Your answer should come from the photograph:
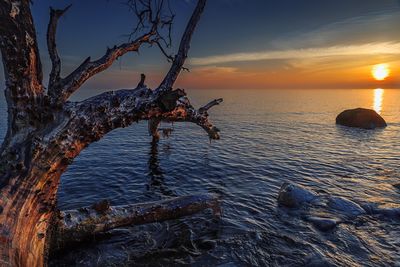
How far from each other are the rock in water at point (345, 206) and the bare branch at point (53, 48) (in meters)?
12.9

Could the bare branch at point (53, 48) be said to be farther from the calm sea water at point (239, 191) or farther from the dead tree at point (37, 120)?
the calm sea water at point (239, 191)

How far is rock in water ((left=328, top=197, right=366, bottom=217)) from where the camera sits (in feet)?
41.3

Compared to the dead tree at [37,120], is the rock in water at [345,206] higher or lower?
lower

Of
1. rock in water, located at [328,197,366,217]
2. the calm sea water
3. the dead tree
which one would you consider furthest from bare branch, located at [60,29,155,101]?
rock in water, located at [328,197,366,217]

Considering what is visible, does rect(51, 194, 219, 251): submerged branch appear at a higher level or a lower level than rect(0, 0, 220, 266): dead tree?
lower

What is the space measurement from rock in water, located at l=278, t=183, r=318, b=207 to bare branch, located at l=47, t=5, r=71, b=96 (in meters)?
11.8

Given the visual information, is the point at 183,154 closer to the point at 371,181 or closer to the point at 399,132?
the point at 371,181

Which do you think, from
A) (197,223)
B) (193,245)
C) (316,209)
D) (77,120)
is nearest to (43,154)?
(77,120)

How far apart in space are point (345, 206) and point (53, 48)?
1377 centimetres

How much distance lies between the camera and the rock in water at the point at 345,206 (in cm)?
1260

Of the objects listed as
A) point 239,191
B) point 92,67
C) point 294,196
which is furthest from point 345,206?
point 92,67

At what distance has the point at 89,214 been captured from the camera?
9.00 metres

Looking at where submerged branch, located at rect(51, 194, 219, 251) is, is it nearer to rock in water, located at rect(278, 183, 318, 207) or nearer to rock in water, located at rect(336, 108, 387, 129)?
rock in water, located at rect(278, 183, 318, 207)

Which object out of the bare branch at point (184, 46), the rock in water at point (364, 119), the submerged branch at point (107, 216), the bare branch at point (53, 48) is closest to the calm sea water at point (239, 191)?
the submerged branch at point (107, 216)
